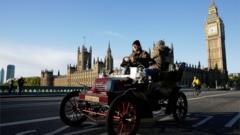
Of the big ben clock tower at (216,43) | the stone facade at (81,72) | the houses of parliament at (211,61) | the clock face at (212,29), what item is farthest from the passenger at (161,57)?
the clock face at (212,29)

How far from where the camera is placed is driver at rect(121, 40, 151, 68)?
5871 millimetres

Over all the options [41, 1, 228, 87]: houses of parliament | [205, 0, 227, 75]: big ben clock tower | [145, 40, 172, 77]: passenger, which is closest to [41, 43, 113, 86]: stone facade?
[41, 1, 228, 87]: houses of parliament

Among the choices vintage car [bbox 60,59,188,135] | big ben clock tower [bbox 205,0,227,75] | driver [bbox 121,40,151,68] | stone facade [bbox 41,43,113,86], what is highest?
big ben clock tower [bbox 205,0,227,75]

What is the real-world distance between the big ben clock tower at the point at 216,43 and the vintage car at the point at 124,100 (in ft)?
475

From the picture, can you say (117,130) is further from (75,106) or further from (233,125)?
(233,125)

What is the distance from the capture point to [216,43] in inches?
5620

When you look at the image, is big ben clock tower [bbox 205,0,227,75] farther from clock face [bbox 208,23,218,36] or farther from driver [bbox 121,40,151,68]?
driver [bbox 121,40,151,68]

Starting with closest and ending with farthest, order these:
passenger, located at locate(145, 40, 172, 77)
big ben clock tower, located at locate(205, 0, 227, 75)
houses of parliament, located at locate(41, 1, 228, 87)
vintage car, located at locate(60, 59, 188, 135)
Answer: vintage car, located at locate(60, 59, 188, 135) < passenger, located at locate(145, 40, 172, 77) < houses of parliament, located at locate(41, 1, 228, 87) < big ben clock tower, located at locate(205, 0, 227, 75)

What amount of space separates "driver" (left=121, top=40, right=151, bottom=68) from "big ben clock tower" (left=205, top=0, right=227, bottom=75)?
14493 cm

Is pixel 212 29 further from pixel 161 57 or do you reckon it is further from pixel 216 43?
pixel 161 57

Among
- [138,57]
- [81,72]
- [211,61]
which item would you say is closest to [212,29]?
[211,61]

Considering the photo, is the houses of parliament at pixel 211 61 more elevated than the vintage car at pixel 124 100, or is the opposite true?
the houses of parliament at pixel 211 61

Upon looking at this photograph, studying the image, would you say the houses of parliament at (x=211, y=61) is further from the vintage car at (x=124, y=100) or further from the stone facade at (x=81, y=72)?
the vintage car at (x=124, y=100)

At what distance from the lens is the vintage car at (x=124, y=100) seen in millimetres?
4492
